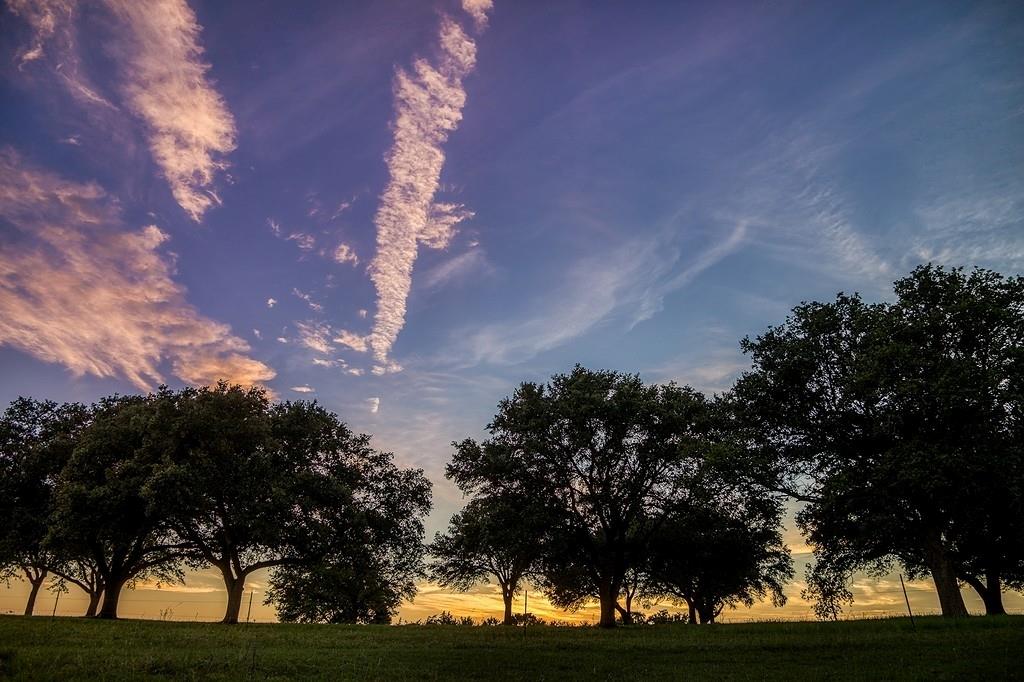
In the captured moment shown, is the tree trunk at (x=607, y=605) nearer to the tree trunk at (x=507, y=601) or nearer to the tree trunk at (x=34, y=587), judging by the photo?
the tree trunk at (x=507, y=601)

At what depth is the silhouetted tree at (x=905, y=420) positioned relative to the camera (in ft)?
108

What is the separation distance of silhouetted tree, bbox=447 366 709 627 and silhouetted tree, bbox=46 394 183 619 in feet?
80.2

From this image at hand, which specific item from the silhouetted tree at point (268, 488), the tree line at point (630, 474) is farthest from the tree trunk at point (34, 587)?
the silhouetted tree at point (268, 488)

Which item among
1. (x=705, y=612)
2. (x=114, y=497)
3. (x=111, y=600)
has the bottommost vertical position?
(x=705, y=612)

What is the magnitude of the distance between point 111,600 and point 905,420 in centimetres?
5793

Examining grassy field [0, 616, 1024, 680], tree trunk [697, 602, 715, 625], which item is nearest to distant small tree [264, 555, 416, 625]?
grassy field [0, 616, 1024, 680]

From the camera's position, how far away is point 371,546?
48.8 meters

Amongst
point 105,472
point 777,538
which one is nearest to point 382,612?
point 105,472

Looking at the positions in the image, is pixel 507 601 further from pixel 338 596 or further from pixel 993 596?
pixel 993 596

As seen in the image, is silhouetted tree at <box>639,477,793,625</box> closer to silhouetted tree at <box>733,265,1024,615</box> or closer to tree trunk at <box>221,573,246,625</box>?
silhouetted tree at <box>733,265,1024,615</box>

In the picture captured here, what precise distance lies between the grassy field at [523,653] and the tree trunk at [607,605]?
8.62 meters

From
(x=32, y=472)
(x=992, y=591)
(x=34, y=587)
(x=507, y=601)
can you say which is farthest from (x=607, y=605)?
(x=34, y=587)

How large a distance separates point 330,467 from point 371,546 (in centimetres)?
736

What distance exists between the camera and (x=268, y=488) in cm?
4359
